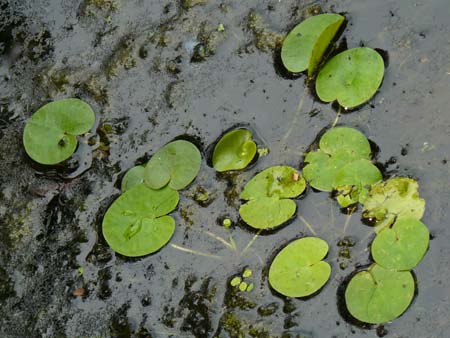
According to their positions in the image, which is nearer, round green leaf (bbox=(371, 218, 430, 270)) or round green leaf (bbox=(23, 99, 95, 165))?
round green leaf (bbox=(371, 218, 430, 270))

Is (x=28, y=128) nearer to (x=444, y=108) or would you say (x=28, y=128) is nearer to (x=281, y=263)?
(x=281, y=263)

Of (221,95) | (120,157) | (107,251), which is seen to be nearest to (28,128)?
(120,157)

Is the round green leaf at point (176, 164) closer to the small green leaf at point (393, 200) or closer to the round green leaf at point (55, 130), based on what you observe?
the round green leaf at point (55, 130)

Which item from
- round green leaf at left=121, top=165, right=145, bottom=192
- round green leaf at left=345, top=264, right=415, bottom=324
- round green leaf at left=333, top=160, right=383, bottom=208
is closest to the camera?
round green leaf at left=345, top=264, right=415, bottom=324

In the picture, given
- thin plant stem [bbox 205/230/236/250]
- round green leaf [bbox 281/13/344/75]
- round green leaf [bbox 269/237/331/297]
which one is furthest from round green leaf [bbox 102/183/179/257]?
round green leaf [bbox 281/13/344/75]

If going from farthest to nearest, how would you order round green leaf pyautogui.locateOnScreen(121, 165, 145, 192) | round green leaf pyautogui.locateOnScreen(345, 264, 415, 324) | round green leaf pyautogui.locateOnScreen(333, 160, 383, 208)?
round green leaf pyautogui.locateOnScreen(121, 165, 145, 192) → round green leaf pyautogui.locateOnScreen(333, 160, 383, 208) → round green leaf pyautogui.locateOnScreen(345, 264, 415, 324)

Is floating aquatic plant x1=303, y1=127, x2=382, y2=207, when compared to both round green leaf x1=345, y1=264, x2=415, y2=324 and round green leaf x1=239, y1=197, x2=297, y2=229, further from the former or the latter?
round green leaf x1=345, y1=264, x2=415, y2=324
